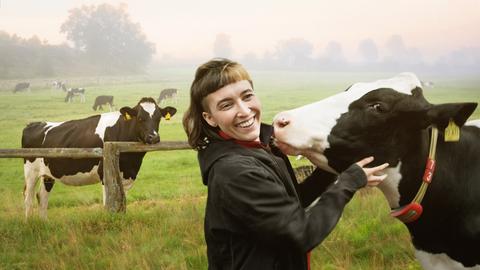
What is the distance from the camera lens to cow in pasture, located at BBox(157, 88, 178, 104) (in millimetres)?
7277

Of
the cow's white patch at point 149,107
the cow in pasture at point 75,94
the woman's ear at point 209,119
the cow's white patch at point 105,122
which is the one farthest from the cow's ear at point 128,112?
the woman's ear at point 209,119

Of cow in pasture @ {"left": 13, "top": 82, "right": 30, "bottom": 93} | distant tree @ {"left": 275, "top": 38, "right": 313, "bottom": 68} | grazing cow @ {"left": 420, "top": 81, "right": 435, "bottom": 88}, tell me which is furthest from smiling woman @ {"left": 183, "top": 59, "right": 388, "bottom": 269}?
grazing cow @ {"left": 420, "top": 81, "right": 435, "bottom": 88}

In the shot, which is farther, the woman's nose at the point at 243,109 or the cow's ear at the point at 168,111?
the cow's ear at the point at 168,111

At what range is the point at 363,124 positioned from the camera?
1.99 m

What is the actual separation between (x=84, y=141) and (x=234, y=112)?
5.12 m

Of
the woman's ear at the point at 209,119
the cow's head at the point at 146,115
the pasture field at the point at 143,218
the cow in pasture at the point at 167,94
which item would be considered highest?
the woman's ear at the point at 209,119

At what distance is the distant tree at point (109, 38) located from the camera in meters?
7.57

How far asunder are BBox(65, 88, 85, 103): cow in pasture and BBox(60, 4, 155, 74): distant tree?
755mm

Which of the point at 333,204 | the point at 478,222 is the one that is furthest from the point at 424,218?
the point at 333,204

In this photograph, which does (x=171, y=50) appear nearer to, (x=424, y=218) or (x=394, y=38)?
(x=394, y=38)

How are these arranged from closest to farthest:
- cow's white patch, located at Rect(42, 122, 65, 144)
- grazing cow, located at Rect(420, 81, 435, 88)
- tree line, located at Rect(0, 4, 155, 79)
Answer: cow's white patch, located at Rect(42, 122, 65, 144) → tree line, located at Rect(0, 4, 155, 79) → grazing cow, located at Rect(420, 81, 435, 88)

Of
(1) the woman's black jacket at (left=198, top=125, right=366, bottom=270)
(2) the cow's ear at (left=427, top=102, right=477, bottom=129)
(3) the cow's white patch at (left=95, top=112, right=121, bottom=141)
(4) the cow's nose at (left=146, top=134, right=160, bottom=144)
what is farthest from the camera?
(3) the cow's white patch at (left=95, top=112, right=121, bottom=141)

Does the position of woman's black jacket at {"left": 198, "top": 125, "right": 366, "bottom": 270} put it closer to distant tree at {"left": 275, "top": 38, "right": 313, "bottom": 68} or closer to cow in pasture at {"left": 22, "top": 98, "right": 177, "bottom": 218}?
cow in pasture at {"left": 22, "top": 98, "right": 177, "bottom": 218}

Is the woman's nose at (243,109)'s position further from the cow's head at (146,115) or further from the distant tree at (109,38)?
the distant tree at (109,38)
